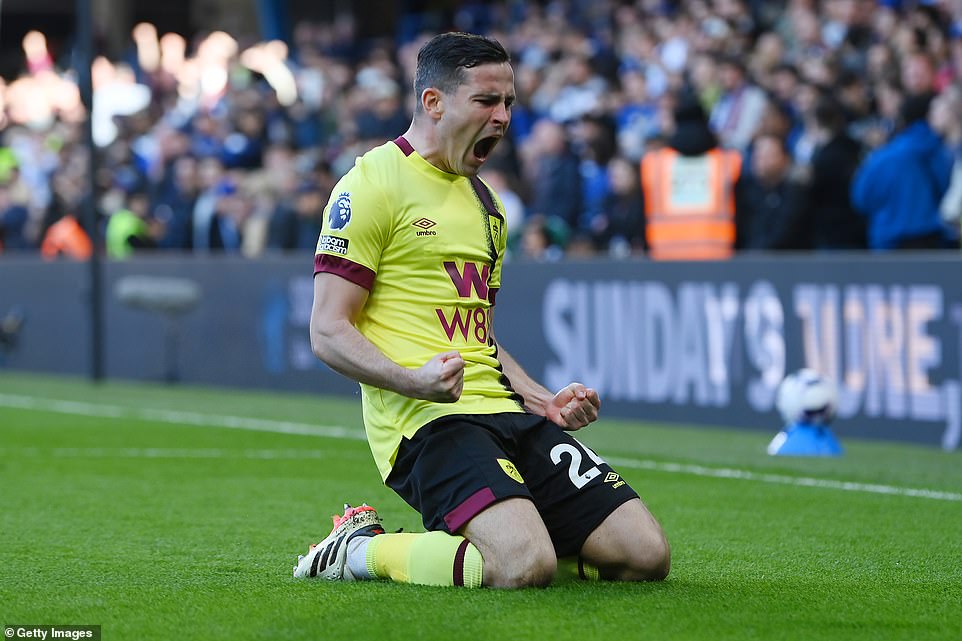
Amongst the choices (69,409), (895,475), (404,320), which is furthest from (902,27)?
(404,320)

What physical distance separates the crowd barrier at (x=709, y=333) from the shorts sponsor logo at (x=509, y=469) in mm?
5625

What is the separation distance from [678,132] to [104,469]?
5640 mm

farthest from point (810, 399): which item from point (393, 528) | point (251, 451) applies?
point (393, 528)

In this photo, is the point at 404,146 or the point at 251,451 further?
the point at 251,451

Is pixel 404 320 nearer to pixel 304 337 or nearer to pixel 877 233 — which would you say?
pixel 877 233

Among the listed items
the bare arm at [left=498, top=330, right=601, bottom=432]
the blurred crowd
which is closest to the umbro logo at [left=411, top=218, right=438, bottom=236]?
the bare arm at [left=498, top=330, right=601, bottom=432]

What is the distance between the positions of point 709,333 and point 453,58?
6838 millimetres

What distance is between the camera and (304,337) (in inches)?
627

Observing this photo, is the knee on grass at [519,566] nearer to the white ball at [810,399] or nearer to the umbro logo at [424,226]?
the umbro logo at [424,226]

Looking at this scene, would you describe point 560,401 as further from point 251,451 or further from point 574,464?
point 251,451

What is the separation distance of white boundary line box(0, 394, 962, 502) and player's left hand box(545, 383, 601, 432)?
3185mm

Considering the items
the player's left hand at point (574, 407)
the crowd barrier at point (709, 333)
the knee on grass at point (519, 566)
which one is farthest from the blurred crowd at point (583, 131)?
the knee on grass at point (519, 566)

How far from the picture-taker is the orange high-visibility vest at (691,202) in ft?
43.9

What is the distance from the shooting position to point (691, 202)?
13.6 metres
